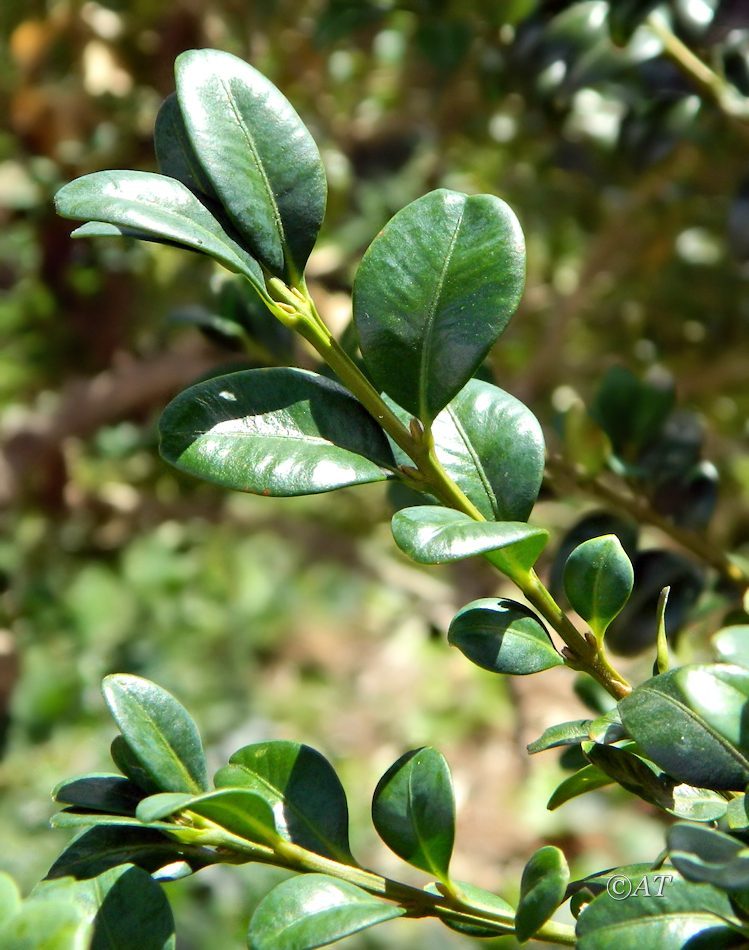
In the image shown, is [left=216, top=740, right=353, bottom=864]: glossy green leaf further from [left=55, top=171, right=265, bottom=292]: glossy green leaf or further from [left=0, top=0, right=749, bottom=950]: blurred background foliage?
[left=0, top=0, right=749, bottom=950]: blurred background foliage

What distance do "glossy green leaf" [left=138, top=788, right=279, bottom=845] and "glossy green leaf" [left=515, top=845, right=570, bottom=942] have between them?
0.34 ft

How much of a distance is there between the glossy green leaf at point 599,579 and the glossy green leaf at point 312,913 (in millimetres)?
144

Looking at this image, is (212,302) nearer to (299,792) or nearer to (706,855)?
(299,792)

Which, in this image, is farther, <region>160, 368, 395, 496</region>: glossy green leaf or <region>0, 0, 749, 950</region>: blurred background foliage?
<region>0, 0, 749, 950</region>: blurred background foliage

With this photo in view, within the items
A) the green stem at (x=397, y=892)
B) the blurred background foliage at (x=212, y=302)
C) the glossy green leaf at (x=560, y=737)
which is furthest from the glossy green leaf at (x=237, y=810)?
the blurred background foliage at (x=212, y=302)

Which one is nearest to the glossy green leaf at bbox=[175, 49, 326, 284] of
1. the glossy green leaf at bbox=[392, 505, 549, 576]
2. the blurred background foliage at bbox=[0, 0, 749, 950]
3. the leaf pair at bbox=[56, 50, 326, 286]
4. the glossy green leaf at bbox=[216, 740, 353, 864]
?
the leaf pair at bbox=[56, 50, 326, 286]

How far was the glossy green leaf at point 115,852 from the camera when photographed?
42 cm

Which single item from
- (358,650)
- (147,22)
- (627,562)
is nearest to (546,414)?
(147,22)

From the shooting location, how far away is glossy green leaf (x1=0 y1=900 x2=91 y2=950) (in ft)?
1.13

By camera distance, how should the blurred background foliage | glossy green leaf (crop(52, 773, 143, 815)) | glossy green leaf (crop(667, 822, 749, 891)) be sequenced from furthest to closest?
the blurred background foliage < glossy green leaf (crop(52, 773, 143, 815)) < glossy green leaf (crop(667, 822, 749, 891))

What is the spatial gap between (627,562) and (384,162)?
3.14 feet

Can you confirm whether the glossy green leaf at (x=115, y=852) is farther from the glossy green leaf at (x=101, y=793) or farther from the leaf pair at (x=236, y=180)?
the leaf pair at (x=236, y=180)

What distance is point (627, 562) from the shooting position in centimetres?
44

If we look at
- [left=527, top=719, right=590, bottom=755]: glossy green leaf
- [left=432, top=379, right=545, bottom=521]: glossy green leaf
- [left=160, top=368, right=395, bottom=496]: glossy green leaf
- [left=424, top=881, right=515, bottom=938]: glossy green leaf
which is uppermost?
[left=160, top=368, right=395, bottom=496]: glossy green leaf
